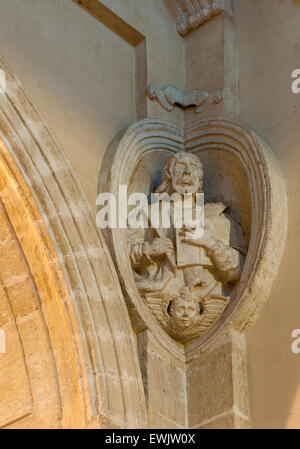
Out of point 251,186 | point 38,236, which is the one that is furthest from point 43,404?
point 251,186

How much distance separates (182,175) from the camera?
5.20 meters

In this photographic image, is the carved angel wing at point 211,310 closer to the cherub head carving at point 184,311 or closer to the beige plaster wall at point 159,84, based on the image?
the cherub head carving at point 184,311

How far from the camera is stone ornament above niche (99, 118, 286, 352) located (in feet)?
16.1

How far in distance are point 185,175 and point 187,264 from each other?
0.50m

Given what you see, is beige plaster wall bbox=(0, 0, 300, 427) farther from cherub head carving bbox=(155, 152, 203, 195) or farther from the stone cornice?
cherub head carving bbox=(155, 152, 203, 195)

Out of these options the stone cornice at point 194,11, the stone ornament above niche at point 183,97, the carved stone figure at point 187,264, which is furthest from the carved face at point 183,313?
the stone cornice at point 194,11

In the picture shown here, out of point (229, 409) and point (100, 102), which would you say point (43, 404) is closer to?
point (229, 409)

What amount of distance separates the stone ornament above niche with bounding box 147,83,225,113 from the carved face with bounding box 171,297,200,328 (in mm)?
1286

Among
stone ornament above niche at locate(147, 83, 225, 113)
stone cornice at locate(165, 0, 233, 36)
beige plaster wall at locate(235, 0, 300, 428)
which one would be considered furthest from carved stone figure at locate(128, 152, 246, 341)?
stone cornice at locate(165, 0, 233, 36)

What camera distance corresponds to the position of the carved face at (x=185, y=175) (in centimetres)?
519

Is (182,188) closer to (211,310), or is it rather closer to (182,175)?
(182,175)

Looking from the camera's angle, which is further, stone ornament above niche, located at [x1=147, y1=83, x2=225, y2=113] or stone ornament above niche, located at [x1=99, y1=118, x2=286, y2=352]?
stone ornament above niche, located at [x1=147, y1=83, x2=225, y2=113]

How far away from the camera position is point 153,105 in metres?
5.56
